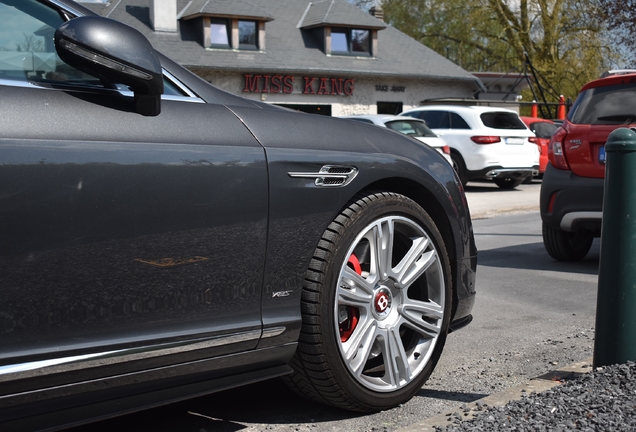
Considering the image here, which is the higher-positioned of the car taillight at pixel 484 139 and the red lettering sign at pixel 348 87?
the red lettering sign at pixel 348 87

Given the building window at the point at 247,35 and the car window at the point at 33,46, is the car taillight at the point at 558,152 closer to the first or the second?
the car window at the point at 33,46

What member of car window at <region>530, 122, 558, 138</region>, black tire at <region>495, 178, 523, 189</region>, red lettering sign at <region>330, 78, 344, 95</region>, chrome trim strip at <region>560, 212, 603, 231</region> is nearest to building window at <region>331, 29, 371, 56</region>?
red lettering sign at <region>330, 78, 344, 95</region>

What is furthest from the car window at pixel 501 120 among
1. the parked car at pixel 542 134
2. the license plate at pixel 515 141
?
the parked car at pixel 542 134

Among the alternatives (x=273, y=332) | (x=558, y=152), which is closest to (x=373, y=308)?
(x=273, y=332)

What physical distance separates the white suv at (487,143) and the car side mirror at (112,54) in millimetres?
15032

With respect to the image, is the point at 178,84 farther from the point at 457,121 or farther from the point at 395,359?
the point at 457,121

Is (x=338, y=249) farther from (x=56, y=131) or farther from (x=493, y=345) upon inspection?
(x=493, y=345)

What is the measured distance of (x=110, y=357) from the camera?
2.58 metres

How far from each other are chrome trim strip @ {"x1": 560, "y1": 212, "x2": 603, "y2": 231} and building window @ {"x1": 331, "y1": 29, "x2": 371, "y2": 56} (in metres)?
27.2

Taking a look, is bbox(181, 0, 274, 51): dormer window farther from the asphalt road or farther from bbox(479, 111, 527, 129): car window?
the asphalt road

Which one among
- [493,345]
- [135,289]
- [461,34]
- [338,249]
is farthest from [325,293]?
[461,34]

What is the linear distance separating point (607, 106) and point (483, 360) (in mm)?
3587

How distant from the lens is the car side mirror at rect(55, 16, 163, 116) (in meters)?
2.51

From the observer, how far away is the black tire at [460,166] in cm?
1745
